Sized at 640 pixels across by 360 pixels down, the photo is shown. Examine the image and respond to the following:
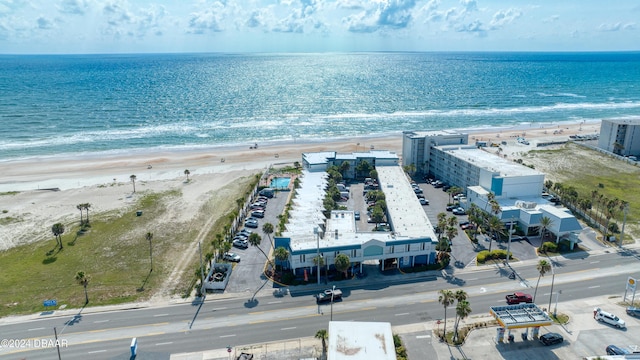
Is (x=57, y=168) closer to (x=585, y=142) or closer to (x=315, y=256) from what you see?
(x=315, y=256)

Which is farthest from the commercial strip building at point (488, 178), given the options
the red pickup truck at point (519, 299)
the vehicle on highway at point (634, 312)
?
the red pickup truck at point (519, 299)

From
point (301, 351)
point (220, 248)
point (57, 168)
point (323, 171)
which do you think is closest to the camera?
point (301, 351)

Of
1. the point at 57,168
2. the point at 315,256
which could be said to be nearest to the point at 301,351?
the point at 315,256

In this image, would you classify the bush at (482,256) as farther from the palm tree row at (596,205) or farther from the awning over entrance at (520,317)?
the palm tree row at (596,205)

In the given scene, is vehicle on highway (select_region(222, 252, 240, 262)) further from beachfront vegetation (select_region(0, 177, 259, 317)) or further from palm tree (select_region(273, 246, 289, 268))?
palm tree (select_region(273, 246, 289, 268))

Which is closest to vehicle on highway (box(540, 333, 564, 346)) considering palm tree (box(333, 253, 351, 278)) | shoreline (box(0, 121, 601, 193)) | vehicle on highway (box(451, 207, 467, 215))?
palm tree (box(333, 253, 351, 278))

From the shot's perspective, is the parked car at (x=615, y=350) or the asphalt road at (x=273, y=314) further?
the asphalt road at (x=273, y=314)

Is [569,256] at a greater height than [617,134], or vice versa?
[617,134]
